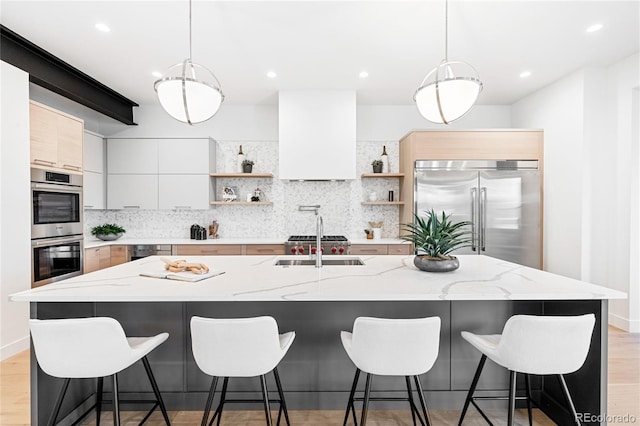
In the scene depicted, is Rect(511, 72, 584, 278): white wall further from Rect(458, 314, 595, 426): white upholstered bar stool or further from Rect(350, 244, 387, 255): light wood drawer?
Rect(458, 314, 595, 426): white upholstered bar stool

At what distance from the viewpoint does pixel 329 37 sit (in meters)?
3.02

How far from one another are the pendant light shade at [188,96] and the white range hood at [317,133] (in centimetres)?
226

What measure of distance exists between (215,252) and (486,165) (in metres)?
3.46

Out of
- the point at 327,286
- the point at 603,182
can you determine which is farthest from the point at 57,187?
the point at 603,182

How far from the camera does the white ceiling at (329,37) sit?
8.49ft

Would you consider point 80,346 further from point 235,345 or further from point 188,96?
point 188,96

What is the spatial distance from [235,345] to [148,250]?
3323 mm

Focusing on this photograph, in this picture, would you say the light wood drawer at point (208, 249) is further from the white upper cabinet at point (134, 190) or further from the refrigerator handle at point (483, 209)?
the refrigerator handle at point (483, 209)

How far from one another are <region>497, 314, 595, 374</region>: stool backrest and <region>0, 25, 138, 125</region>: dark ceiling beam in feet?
13.6

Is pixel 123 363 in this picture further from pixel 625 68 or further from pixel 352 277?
pixel 625 68

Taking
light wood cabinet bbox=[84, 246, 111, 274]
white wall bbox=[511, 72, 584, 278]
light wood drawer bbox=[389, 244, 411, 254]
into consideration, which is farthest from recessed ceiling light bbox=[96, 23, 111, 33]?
white wall bbox=[511, 72, 584, 278]

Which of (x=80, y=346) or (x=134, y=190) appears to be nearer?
(x=80, y=346)

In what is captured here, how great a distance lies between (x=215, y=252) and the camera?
436 cm

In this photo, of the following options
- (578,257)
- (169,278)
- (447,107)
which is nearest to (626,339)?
(578,257)
